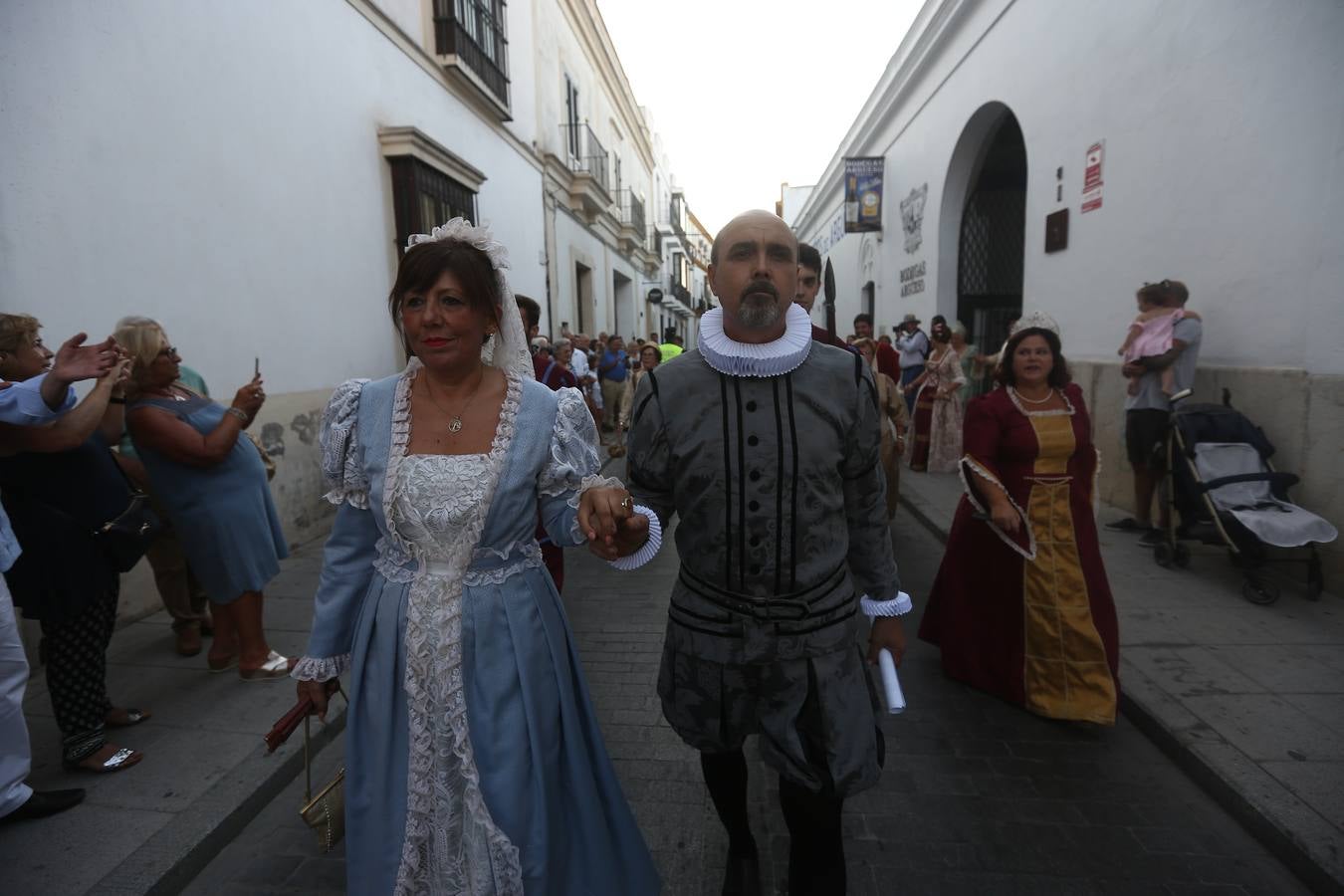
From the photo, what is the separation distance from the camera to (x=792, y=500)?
187 centimetres

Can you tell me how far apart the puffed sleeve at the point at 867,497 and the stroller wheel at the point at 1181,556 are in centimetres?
392

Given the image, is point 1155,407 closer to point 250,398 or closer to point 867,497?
→ point 867,497

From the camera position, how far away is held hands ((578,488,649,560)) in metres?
1.59

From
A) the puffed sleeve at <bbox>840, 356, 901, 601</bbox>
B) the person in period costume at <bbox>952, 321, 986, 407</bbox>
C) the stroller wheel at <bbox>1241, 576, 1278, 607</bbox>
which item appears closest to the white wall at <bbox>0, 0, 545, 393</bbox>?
the puffed sleeve at <bbox>840, 356, 901, 601</bbox>

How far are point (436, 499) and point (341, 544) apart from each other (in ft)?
1.08

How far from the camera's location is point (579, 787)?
1.85 m

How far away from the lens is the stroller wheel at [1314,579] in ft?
13.9

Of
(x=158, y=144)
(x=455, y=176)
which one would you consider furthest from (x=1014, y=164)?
(x=158, y=144)

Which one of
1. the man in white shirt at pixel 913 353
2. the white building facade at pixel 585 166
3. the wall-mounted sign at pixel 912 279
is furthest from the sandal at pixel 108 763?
the wall-mounted sign at pixel 912 279

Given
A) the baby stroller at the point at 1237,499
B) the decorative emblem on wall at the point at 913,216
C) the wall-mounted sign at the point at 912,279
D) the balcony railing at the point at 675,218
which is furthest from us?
the balcony railing at the point at 675,218

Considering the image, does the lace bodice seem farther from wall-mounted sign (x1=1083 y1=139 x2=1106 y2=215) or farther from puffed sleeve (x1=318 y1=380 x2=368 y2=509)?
wall-mounted sign (x1=1083 y1=139 x2=1106 y2=215)

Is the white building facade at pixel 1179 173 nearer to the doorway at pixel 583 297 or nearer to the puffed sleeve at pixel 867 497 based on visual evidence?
the puffed sleeve at pixel 867 497

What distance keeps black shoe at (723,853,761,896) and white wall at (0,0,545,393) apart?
4.20m
